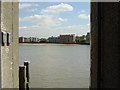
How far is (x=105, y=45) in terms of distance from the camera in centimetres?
339

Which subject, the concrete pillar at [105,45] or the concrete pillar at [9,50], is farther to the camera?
the concrete pillar at [105,45]

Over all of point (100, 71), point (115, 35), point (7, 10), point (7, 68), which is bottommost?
point (100, 71)

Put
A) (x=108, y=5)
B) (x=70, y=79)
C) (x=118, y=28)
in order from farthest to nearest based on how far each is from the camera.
Answer: (x=70, y=79) → (x=108, y=5) → (x=118, y=28)

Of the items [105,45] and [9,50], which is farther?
[105,45]

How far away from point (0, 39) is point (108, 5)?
232 centimetres

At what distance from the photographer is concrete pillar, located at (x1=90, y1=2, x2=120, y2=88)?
3094 mm

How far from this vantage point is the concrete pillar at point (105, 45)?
3094 mm

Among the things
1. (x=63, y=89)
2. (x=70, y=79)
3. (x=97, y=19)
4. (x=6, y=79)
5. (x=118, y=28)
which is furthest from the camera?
(x=70, y=79)

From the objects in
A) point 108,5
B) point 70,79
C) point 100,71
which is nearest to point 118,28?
point 108,5

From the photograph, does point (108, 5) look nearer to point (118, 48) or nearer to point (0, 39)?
point (118, 48)

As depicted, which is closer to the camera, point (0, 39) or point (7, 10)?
point (0, 39)

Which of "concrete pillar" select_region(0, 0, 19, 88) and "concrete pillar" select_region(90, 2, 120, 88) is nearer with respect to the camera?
"concrete pillar" select_region(0, 0, 19, 88)

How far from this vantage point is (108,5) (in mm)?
3312

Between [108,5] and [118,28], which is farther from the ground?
[108,5]
